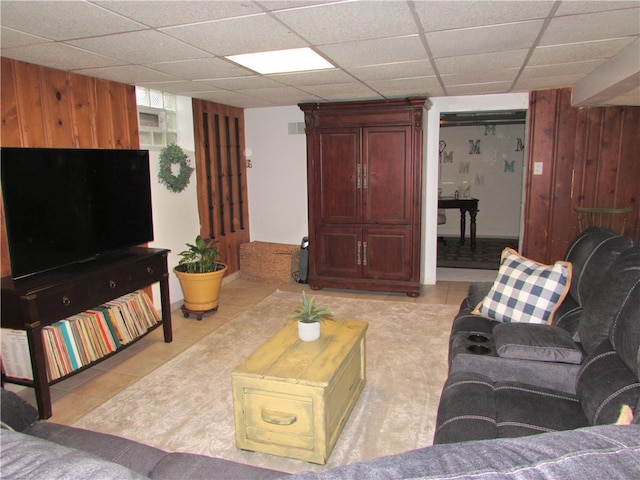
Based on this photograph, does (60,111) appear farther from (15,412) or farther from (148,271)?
(15,412)

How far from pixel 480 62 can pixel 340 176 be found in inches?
83.5

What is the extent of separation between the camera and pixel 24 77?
3010 mm

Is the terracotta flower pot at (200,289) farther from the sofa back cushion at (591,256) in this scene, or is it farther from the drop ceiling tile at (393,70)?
the sofa back cushion at (591,256)

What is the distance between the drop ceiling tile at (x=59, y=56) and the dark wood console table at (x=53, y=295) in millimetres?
1333

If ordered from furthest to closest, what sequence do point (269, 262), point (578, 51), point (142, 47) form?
point (269, 262)
point (578, 51)
point (142, 47)

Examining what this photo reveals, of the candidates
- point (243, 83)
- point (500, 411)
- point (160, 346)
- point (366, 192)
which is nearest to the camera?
point (500, 411)

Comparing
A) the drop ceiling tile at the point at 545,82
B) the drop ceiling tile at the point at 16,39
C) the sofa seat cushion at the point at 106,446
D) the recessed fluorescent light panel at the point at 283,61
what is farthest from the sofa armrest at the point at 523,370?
the drop ceiling tile at the point at 545,82

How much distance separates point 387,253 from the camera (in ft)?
16.6

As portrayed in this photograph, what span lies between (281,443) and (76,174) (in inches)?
86.2

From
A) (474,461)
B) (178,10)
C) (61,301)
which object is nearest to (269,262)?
(61,301)

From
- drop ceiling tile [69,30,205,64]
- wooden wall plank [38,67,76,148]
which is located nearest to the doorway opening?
drop ceiling tile [69,30,205,64]

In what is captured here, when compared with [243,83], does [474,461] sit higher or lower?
Result: lower

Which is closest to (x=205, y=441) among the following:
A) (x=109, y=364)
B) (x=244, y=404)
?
(x=244, y=404)

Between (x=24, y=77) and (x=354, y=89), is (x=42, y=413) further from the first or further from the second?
(x=354, y=89)
